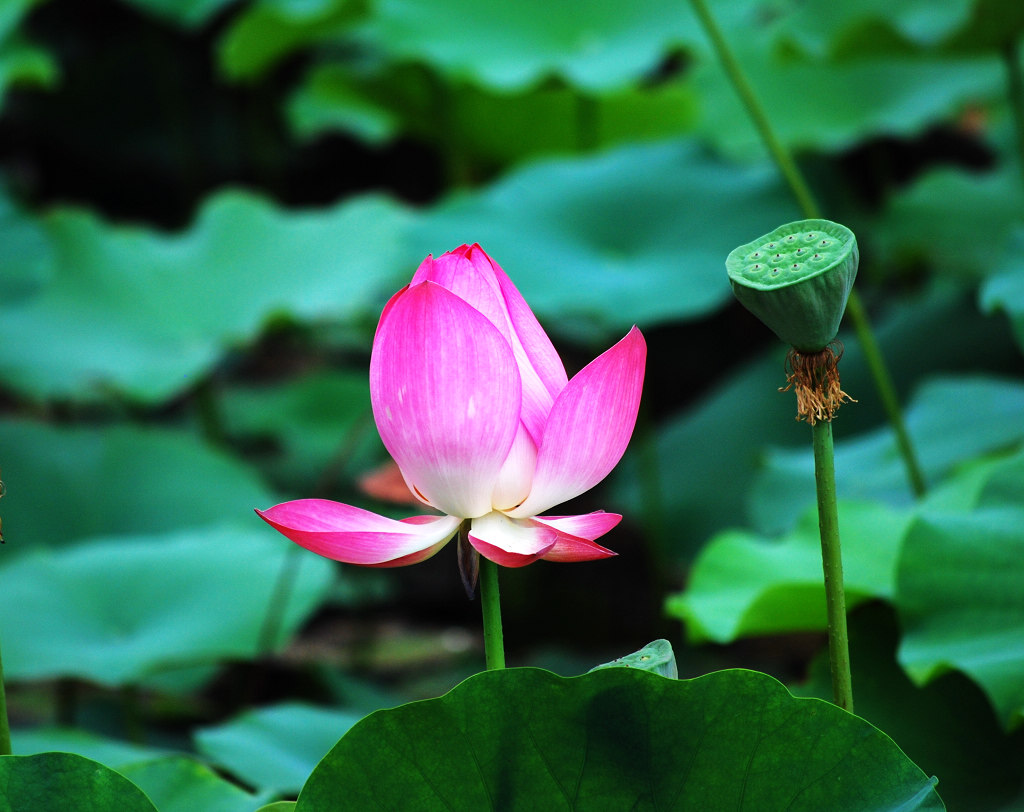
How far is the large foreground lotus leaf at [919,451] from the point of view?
1.21 metres

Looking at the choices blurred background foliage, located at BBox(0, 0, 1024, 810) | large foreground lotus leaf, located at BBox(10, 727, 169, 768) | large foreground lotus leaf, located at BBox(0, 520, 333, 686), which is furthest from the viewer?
large foreground lotus leaf, located at BBox(0, 520, 333, 686)

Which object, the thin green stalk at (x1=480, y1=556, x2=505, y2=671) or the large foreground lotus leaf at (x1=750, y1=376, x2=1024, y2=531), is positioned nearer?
the thin green stalk at (x1=480, y1=556, x2=505, y2=671)

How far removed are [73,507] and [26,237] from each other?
1.48 feet

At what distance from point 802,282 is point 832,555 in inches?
4.0

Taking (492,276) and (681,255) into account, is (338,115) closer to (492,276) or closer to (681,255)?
(681,255)

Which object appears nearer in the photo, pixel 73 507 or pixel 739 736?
pixel 739 736

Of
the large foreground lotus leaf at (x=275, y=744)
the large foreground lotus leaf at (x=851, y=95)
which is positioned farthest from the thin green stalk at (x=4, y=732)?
the large foreground lotus leaf at (x=851, y=95)

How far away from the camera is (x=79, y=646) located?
4.02 ft

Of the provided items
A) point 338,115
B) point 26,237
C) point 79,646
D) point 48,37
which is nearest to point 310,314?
point 26,237

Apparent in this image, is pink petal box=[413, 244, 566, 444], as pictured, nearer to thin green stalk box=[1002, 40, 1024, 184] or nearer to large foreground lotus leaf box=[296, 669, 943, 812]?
large foreground lotus leaf box=[296, 669, 943, 812]

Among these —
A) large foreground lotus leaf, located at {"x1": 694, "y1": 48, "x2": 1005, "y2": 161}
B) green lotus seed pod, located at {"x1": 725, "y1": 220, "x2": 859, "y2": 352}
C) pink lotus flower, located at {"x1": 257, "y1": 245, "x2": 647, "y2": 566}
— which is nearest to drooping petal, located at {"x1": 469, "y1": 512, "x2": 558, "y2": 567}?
pink lotus flower, located at {"x1": 257, "y1": 245, "x2": 647, "y2": 566}

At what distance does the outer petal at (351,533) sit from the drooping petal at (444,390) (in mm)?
19

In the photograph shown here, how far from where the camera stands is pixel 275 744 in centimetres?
99

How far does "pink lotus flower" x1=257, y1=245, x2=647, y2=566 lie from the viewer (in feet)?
1.20
